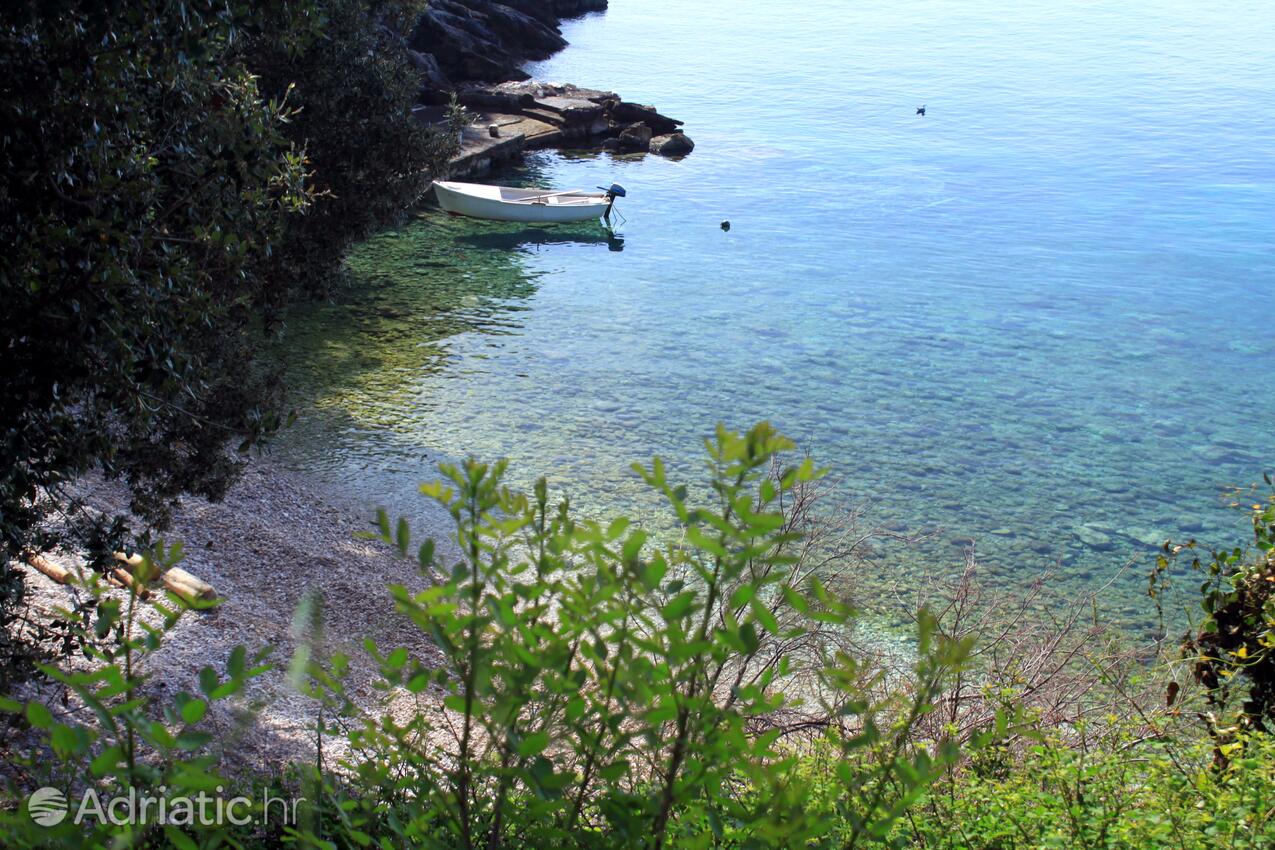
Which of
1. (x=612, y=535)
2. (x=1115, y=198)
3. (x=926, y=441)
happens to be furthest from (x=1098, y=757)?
(x=1115, y=198)

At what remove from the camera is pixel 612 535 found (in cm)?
251

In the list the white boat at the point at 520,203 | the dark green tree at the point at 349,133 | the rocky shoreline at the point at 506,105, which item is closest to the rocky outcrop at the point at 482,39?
the rocky shoreline at the point at 506,105

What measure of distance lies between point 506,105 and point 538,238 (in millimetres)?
15452

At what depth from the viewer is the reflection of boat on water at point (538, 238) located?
31.0 meters

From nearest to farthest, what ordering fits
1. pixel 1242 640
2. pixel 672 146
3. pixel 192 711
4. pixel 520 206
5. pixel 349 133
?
1. pixel 192 711
2. pixel 1242 640
3. pixel 349 133
4. pixel 520 206
5. pixel 672 146

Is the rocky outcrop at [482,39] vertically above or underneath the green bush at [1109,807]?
above

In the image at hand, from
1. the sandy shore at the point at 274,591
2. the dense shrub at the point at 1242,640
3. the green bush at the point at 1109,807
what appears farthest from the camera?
the sandy shore at the point at 274,591

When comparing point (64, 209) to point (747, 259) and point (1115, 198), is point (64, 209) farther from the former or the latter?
point (1115, 198)

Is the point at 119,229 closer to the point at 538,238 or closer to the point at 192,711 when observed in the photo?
the point at 192,711

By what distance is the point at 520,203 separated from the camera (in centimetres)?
3234

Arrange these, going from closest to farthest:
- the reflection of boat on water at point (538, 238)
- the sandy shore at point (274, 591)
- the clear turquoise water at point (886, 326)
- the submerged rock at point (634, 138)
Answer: the sandy shore at point (274, 591)
the clear turquoise water at point (886, 326)
the reflection of boat on water at point (538, 238)
the submerged rock at point (634, 138)

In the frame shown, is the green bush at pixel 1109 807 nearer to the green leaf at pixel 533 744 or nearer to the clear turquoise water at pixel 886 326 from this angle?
the green leaf at pixel 533 744

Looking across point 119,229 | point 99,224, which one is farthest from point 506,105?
point 99,224

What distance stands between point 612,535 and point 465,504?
438 mm
